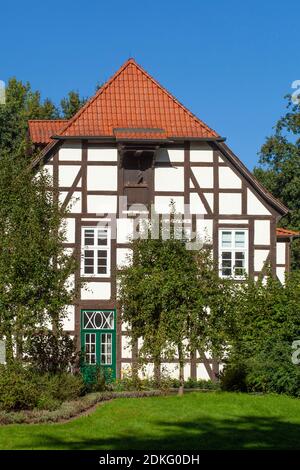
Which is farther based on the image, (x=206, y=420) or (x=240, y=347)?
(x=240, y=347)

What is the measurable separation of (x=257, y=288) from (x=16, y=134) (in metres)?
24.3

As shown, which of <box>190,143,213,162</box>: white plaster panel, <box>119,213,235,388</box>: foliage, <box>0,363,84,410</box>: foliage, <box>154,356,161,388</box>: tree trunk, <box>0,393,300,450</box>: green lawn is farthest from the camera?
<box>190,143,213,162</box>: white plaster panel

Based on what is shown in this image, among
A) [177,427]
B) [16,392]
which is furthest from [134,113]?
[177,427]

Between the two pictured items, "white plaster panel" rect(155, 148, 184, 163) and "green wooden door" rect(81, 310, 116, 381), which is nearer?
"green wooden door" rect(81, 310, 116, 381)

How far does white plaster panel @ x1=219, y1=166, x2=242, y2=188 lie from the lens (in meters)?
32.5

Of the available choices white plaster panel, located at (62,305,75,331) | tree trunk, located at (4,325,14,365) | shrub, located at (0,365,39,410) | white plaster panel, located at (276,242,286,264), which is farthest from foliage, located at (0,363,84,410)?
white plaster panel, located at (276,242,286,264)

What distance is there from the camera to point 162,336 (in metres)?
26.6

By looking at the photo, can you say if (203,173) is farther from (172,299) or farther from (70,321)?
(172,299)

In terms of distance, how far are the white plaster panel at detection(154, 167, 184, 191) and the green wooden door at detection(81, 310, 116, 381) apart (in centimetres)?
436

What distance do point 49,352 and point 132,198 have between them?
23.8 feet

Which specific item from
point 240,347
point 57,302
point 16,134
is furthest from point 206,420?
point 16,134

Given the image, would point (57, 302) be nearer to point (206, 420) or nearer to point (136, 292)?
point (136, 292)

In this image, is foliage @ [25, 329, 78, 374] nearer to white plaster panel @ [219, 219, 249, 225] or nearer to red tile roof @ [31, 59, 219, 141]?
white plaster panel @ [219, 219, 249, 225]

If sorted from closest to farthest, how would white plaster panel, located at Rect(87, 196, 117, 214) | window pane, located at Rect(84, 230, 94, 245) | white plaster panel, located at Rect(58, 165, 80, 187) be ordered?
white plaster panel, located at Rect(58, 165, 80, 187)
white plaster panel, located at Rect(87, 196, 117, 214)
window pane, located at Rect(84, 230, 94, 245)
